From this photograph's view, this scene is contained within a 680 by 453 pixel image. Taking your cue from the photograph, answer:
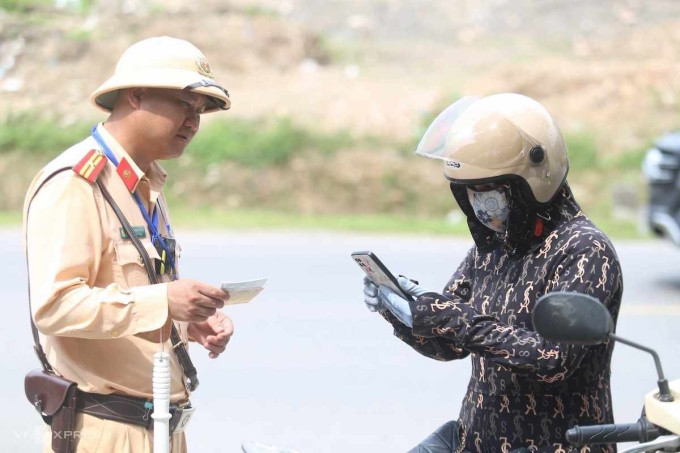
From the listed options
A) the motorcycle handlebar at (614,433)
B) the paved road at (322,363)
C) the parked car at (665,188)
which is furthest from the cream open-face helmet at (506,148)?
the parked car at (665,188)

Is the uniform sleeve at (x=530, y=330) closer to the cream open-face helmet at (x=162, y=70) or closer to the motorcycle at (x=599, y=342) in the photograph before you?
the motorcycle at (x=599, y=342)

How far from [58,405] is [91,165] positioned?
2.17 ft

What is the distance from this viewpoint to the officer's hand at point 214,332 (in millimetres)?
3438

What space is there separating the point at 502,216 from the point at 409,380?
4121 millimetres

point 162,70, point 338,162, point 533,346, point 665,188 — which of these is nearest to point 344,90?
point 338,162

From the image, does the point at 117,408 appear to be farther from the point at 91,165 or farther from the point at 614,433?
the point at 614,433

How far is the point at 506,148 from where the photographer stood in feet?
9.59

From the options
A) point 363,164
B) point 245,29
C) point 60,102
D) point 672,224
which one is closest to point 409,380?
point 672,224

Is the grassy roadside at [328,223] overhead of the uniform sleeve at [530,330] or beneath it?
overhead

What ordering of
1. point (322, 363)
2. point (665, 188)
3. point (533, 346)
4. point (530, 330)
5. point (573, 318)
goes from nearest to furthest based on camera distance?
point (573, 318) < point (533, 346) < point (530, 330) < point (322, 363) < point (665, 188)

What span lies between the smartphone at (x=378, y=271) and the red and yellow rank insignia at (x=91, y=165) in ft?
2.43

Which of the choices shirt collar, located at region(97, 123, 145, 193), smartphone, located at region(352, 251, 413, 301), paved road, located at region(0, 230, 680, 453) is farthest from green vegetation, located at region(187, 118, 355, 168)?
smartphone, located at region(352, 251, 413, 301)

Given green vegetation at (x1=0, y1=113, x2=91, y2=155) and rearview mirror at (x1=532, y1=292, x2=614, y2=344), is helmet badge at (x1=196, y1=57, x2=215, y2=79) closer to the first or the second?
rearview mirror at (x1=532, y1=292, x2=614, y2=344)

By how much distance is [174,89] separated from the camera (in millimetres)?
3080
